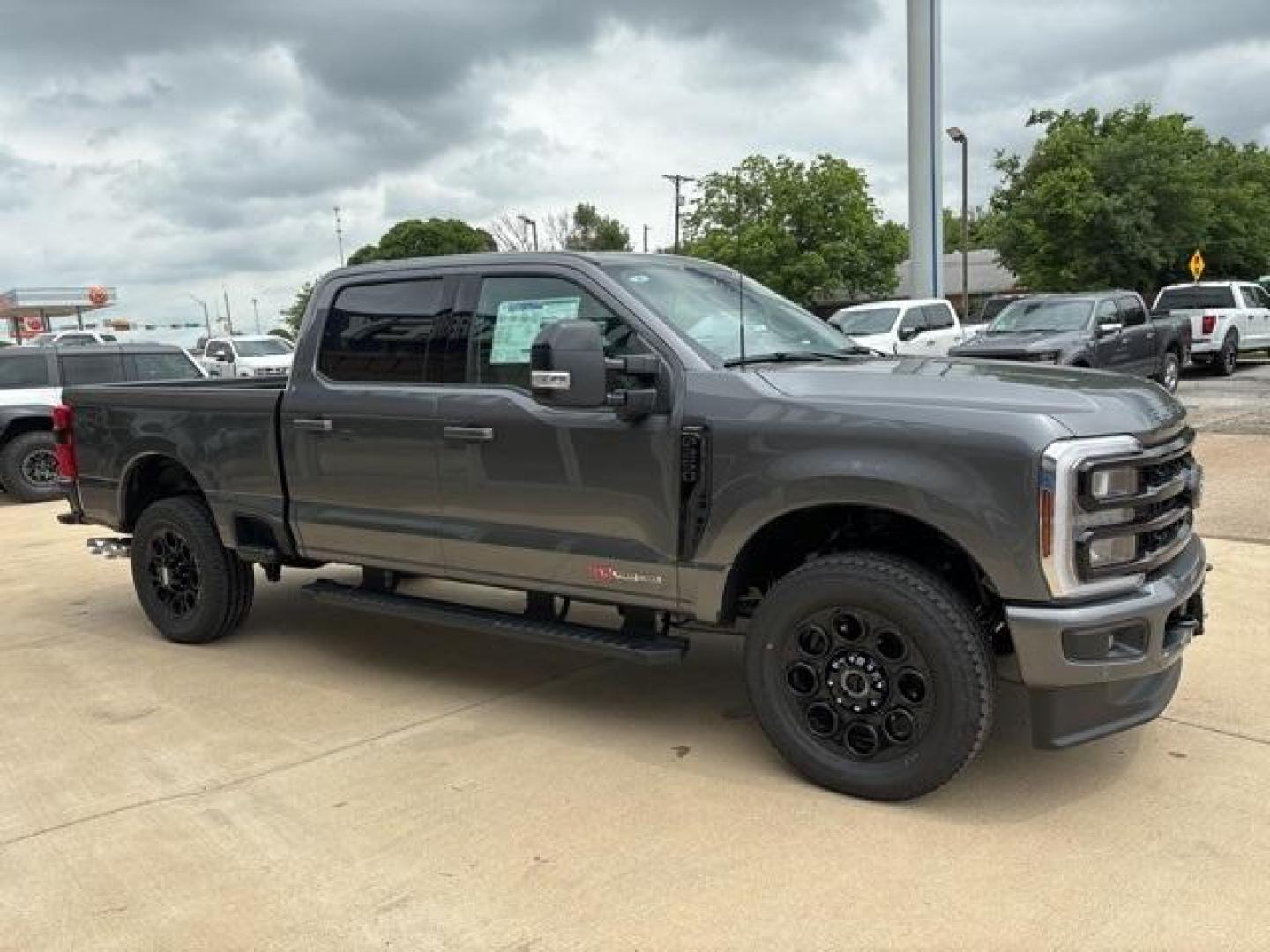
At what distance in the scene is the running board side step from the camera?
13.6 feet

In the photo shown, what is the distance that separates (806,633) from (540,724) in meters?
1.39

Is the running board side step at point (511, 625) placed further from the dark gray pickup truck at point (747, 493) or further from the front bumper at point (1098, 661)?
the front bumper at point (1098, 661)

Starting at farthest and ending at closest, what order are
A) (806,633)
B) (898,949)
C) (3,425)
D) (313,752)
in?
(3,425) → (313,752) → (806,633) → (898,949)

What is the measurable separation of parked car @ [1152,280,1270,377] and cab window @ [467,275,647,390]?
61.5 ft

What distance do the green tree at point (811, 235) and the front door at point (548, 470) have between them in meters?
35.0

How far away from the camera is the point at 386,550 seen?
5.02 m

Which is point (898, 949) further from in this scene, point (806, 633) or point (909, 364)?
point (909, 364)

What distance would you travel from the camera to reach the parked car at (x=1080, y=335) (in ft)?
47.1

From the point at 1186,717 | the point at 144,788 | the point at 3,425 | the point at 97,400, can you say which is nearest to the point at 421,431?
the point at 144,788

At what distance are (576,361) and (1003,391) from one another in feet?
4.76

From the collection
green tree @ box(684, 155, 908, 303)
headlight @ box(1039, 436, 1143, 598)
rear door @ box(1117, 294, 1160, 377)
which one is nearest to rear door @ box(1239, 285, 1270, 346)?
rear door @ box(1117, 294, 1160, 377)

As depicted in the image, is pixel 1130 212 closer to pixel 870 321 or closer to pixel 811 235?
pixel 811 235

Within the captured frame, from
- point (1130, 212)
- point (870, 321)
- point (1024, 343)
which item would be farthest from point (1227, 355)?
point (1130, 212)

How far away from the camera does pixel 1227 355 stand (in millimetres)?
21141
